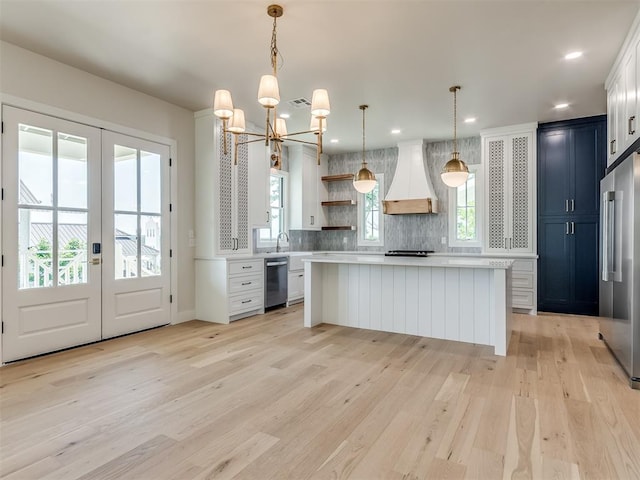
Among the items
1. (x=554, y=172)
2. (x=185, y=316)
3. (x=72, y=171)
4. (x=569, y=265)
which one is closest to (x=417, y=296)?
(x=569, y=265)

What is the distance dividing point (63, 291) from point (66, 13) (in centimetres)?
246

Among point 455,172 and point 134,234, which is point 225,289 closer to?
point 134,234

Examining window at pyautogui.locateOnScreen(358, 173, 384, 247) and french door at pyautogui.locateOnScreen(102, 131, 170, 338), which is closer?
french door at pyautogui.locateOnScreen(102, 131, 170, 338)

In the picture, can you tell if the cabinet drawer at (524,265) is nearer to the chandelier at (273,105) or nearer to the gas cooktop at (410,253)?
the gas cooktop at (410,253)

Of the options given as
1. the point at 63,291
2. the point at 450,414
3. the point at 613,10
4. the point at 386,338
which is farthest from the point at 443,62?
the point at 63,291

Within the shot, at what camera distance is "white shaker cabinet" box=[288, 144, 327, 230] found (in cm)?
711

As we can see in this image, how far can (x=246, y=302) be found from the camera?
5.18 meters

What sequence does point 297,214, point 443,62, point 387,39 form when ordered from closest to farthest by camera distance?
point 387,39, point 443,62, point 297,214

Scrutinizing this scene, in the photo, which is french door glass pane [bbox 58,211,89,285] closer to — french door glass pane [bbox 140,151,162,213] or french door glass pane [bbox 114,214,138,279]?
french door glass pane [bbox 114,214,138,279]

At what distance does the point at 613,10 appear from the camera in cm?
282

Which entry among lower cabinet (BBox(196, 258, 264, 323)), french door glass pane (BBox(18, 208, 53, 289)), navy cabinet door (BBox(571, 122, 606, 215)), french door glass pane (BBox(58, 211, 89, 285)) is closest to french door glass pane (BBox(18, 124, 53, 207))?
french door glass pane (BBox(18, 208, 53, 289))

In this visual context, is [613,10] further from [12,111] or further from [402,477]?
[12,111]

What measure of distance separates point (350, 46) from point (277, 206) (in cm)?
403

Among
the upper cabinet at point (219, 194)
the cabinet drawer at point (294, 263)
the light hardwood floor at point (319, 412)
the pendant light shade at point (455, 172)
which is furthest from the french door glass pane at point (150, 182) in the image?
the pendant light shade at point (455, 172)
